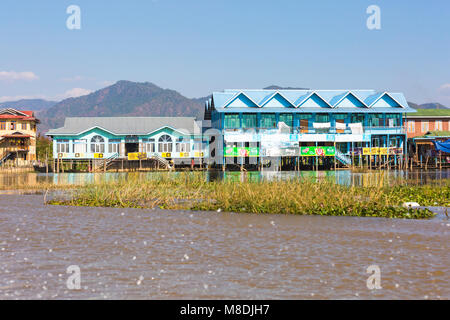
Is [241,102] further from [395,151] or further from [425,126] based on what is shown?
[425,126]

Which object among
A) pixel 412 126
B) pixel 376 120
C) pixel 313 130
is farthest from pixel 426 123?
pixel 313 130

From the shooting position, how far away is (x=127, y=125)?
62094mm

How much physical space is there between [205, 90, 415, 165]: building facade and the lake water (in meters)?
37.3

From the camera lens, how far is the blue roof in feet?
180

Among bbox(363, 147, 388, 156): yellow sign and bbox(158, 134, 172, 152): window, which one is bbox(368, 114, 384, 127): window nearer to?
bbox(363, 147, 388, 156): yellow sign

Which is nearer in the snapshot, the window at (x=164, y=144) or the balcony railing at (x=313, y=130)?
the balcony railing at (x=313, y=130)

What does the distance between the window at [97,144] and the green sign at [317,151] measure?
72.7ft

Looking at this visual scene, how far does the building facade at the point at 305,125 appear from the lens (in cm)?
5384

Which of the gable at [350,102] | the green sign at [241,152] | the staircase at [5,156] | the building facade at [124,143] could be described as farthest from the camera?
the staircase at [5,156]

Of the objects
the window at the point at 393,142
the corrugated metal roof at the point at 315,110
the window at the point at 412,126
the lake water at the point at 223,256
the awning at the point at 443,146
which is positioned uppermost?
the corrugated metal roof at the point at 315,110

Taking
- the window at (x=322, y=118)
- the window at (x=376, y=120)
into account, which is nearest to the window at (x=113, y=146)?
the window at (x=322, y=118)

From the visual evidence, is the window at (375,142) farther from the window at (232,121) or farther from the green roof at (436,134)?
the window at (232,121)

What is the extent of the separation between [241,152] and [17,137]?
3495cm
